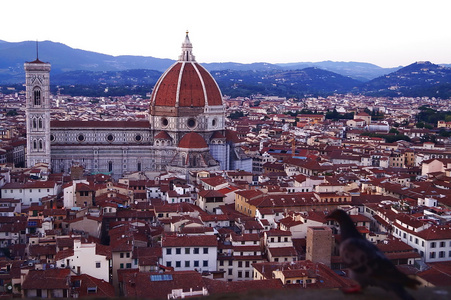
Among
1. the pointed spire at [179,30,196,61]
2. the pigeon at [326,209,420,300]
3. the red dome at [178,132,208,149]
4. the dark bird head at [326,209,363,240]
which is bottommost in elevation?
the red dome at [178,132,208,149]

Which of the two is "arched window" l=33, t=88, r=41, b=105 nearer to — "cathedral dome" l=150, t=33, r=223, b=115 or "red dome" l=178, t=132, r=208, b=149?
"cathedral dome" l=150, t=33, r=223, b=115

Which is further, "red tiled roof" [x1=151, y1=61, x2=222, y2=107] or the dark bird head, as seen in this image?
"red tiled roof" [x1=151, y1=61, x2=222, y2=107]

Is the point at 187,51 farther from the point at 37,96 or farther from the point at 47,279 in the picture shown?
the point at 47,279

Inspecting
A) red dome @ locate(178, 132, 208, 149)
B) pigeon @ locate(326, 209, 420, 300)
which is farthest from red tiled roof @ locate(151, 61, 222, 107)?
pigeon @ locate(326, 209, 420, 300)

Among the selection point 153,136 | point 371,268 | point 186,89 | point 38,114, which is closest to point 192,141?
point 153,136

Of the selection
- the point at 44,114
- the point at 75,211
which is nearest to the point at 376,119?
the point at 44,114

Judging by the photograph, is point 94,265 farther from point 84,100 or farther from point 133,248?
point 84,100

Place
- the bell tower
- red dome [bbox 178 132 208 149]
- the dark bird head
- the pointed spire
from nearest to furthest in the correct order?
1. the dark bird head
2. the bell tower
3. red dome [bbox 178 132 208 149]
4. the pointed spire
